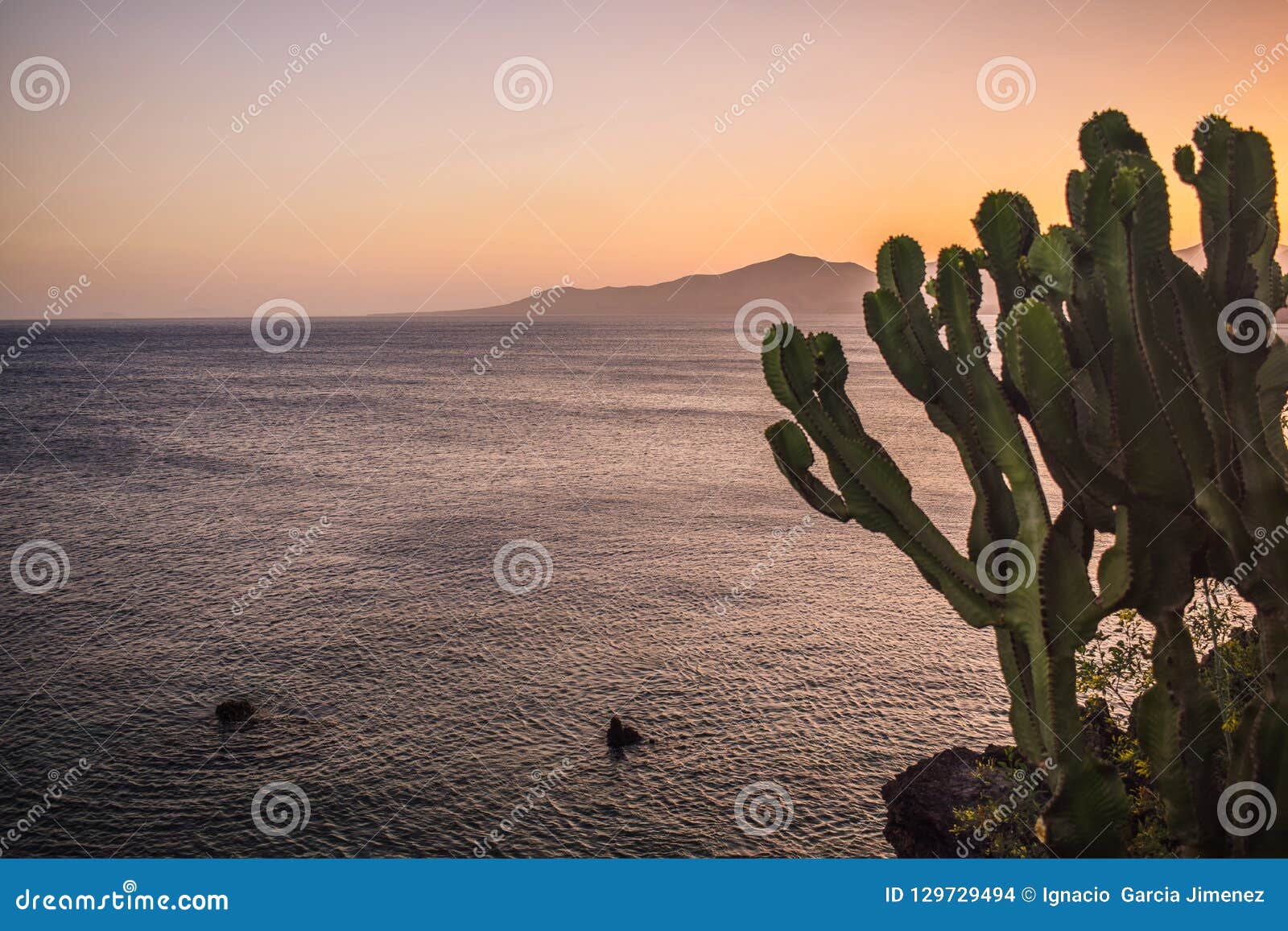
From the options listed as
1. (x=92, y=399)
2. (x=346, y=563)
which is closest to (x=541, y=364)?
(x=92, y=399)

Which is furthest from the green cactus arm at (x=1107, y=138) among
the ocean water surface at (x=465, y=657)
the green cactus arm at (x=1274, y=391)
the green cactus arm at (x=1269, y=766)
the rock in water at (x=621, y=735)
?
the rock in water at (x=621, y=735)

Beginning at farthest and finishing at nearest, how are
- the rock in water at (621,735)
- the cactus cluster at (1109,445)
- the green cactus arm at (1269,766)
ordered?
1. the rock in water at (621,735)
2. the green cactus arm at (1269,766)
3. the cactus cluster at (1109,445)

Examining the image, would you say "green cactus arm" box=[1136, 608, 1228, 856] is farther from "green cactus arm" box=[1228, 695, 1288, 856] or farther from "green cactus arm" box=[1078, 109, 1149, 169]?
"green cactus arm" box=[1078, 109, 1149, 169]

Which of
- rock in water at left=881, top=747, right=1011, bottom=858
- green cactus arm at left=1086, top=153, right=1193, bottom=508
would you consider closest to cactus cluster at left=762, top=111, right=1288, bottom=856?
green cactus arm at left=1086, top=153, right=1193, bottom=508

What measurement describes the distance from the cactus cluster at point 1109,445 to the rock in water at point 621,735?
1331 centimetres

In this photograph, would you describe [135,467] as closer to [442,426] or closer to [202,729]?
[442,426]

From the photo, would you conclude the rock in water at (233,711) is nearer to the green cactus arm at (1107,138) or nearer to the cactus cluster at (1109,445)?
the cactus cluster at (1109,445)

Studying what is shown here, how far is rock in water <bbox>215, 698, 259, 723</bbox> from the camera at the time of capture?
892 inches

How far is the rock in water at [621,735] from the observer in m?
21.4

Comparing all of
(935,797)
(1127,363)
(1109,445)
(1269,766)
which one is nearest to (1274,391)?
(1109,445)

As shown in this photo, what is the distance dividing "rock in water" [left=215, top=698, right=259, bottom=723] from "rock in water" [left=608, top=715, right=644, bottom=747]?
31.7 feet

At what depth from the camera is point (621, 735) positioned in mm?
21453

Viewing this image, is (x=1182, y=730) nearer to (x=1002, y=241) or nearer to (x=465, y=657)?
(x=1002, y=241)

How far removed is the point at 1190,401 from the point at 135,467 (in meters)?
59.9
